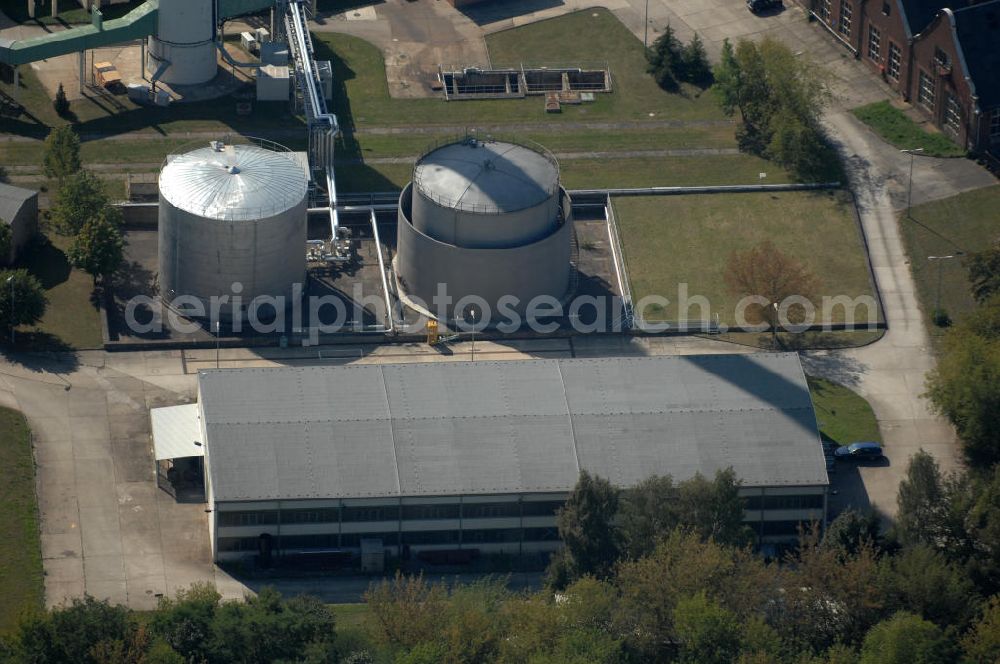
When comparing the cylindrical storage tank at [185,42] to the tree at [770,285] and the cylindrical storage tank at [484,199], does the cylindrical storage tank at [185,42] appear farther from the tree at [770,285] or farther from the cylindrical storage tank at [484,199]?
the tree at [770,285]

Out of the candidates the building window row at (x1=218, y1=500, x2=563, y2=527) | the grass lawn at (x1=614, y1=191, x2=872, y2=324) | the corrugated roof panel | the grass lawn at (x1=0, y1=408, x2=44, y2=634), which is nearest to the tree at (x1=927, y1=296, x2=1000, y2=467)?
the corrugated roof panel

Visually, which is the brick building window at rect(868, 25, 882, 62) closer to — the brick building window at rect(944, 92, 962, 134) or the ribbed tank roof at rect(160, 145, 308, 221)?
the brick building window at rect(944, 92, 962, 134)

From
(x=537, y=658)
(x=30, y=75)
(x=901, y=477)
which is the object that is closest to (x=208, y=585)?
(x=537, y=658)

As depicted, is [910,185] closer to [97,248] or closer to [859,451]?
[859,451]

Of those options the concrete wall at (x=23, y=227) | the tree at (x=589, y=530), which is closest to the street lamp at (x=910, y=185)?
the tree at (x=589, y=530)

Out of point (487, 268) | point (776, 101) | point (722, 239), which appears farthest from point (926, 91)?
point (487, 268)
